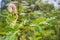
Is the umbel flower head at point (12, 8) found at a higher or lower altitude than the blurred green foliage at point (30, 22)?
higher

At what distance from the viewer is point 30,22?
1.46 m

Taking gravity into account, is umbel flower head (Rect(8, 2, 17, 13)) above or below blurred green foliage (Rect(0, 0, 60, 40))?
above

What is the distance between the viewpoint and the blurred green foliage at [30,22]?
1381 mm

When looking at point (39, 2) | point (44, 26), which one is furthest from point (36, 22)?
point (39, 2)

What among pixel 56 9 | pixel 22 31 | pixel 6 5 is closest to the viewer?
pixel 22 31

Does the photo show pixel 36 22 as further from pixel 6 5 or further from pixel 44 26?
pixel 6 5

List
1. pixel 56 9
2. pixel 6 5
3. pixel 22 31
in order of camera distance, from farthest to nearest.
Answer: pixel 56 9
pixel 6 5
pixel 22 31

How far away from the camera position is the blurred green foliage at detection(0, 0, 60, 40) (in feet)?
4.53

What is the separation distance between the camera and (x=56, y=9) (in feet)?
5.32

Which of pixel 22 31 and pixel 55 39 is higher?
pixel 22 31

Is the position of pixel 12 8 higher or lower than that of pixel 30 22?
higher

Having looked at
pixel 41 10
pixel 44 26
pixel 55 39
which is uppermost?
pixel 41 10

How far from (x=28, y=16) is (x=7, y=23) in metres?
0.18

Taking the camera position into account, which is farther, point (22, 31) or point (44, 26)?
point (44, 26)
